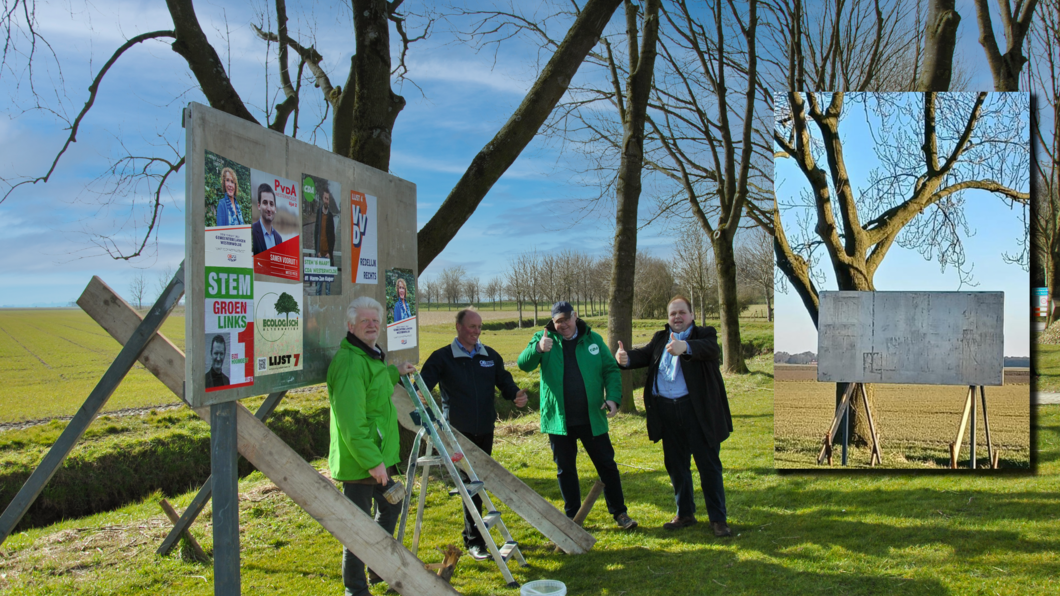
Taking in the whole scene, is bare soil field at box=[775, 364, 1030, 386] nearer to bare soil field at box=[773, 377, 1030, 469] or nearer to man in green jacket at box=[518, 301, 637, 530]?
bare soil field at box=[773, 377, 1030, 469]

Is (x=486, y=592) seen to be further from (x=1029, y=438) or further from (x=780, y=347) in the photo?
(x=1029, y=438)

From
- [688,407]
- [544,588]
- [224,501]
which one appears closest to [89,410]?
[224,501]

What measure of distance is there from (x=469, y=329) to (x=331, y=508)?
1.79 metres

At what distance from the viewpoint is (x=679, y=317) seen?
5203 millimetres

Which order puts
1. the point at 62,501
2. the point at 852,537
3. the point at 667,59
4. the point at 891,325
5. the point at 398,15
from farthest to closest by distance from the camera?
1. the point at 667,59
2. the point at 62,501
3. the point at 398,15
4. the point at 891,325
5. the point at 852,537

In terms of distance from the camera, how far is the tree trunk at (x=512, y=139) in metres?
6.72

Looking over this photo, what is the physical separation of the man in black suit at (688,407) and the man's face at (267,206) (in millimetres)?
2841

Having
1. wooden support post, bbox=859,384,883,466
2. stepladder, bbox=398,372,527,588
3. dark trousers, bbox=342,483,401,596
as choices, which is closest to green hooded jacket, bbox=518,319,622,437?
stepladder, bbox=398,372,527,588

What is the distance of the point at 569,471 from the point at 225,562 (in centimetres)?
276

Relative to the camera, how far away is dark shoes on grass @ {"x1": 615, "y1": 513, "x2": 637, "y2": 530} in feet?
17.7

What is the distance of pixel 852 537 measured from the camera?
16.7ft

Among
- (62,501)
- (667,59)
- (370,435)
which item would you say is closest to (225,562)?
(370,435)

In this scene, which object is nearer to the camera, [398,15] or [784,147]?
[784,147]

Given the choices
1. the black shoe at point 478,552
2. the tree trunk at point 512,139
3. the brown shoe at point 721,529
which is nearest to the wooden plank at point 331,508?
the black shoe at point 478,552
